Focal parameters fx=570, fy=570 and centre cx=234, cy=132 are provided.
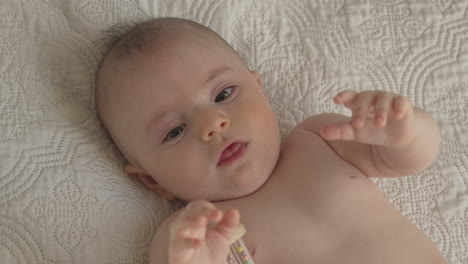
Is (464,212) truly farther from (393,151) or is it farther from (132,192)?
(132,192)

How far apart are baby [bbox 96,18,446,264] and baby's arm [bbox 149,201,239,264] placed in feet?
0.61

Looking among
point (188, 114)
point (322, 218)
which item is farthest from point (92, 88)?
point (322, 218)

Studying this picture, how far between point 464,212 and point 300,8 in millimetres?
582

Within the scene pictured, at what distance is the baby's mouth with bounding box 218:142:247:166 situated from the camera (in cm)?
97

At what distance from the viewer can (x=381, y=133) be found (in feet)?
2.81

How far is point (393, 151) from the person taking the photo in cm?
94

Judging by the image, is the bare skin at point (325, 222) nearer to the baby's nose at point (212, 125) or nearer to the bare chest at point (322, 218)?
the bare chest at point (322, 218)

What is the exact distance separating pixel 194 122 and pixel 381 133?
1.03 feet

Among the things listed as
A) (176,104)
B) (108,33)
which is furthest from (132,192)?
(108,33)

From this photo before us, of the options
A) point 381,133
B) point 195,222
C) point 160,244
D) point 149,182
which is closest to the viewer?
point 195,222

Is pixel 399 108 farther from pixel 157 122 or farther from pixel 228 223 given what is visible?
pixel 157 122

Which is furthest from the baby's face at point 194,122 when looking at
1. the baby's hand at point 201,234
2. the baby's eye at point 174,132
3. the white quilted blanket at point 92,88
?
the baby's hand at point 201,234

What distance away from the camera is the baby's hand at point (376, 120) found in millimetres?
793

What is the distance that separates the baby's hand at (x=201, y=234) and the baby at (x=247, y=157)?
186mm
